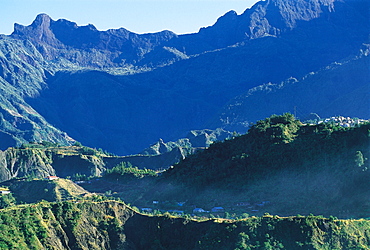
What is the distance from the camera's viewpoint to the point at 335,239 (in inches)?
3497

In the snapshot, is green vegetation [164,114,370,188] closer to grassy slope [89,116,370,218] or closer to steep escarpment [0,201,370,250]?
grassy slope [89,116,370,218]

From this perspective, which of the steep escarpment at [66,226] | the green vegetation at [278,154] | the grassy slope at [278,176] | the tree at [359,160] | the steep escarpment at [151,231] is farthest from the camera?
the green vegetation at [278,154]

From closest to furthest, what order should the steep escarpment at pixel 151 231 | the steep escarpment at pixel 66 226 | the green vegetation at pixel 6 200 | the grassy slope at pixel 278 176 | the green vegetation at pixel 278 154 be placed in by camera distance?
1. the steep escarpment at pixel 66 226
2. the steep escarpment at pixel 151 231
3. the grassy slope at pixel 278 176
4. the green vegetation at pixel 278 154
5. the green vegetation at pixel 6 200

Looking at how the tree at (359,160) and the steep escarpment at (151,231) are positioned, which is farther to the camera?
the tree at (359,160)

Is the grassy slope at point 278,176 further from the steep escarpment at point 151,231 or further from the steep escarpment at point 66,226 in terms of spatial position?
the steep escarpment at point 66,226

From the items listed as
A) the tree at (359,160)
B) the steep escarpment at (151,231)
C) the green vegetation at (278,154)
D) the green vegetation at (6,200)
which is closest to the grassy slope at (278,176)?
the green vegetation at (278,154)

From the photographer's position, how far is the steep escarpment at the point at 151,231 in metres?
86.8

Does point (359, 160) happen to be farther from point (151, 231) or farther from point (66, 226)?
point (66, 226)

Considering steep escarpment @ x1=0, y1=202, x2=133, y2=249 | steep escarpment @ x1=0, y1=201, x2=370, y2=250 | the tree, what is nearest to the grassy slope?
the tree

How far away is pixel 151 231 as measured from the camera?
93.4 meters

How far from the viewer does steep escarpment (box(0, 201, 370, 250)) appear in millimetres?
86812

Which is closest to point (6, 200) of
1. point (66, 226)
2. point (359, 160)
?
point (66, 226)

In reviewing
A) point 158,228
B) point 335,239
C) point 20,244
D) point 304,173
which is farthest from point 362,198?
point 20,244

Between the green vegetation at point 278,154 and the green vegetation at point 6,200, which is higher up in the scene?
the green vegetation at point 278,154
